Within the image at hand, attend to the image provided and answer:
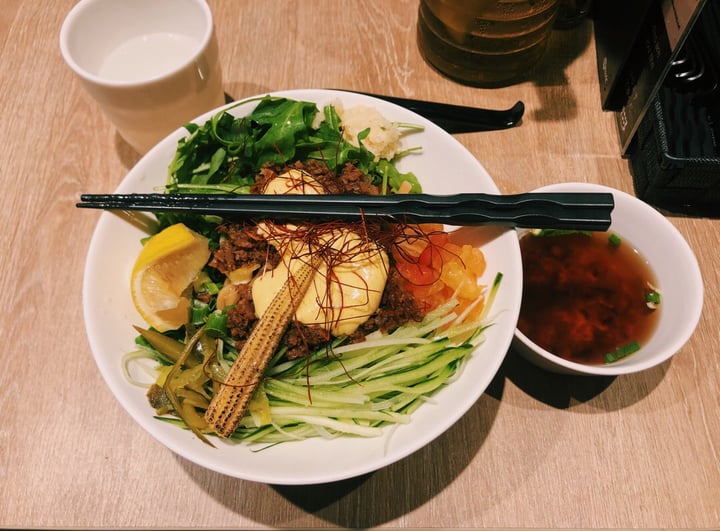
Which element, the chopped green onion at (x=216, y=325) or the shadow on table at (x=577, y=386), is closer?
the chopped green onion at (x=216, y=325)

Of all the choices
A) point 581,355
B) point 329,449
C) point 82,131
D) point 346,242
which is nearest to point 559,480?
point 581,355

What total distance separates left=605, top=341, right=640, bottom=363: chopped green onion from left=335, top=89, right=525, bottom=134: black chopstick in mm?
817

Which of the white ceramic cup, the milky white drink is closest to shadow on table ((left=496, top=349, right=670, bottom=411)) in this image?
the white ceramic cup

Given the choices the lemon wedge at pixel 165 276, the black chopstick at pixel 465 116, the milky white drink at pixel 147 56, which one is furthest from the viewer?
the black chopstick at pixel 465 116

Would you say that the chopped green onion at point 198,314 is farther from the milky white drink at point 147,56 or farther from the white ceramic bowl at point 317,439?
the milky white drink at point 147,56

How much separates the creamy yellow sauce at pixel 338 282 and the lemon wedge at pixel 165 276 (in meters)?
0.17

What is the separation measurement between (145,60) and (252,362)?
967mm

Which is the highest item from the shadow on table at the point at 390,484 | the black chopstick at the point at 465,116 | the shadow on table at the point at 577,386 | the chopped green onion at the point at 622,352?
the black chopstick at the point at 465,116

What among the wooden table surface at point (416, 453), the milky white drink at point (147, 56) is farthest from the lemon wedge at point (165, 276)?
the milky white drink at point (147, 56)

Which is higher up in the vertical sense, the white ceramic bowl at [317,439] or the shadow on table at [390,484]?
the white ceramic bowl at [317,439]

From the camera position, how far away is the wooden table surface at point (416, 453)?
1.26 meters

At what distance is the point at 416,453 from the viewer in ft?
4.31

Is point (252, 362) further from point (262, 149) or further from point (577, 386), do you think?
point (577, 386)

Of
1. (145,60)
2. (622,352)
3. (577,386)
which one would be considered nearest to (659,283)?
(622,352)
